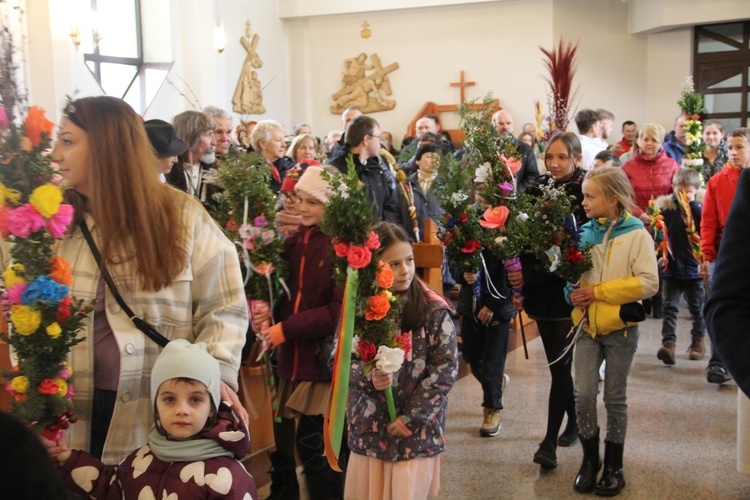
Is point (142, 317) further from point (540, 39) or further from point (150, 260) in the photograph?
point (540, 39)

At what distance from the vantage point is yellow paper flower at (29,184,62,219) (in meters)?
2.15

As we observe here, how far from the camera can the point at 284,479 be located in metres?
3.98

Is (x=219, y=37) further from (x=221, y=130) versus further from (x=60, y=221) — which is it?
(x=60, y=221)

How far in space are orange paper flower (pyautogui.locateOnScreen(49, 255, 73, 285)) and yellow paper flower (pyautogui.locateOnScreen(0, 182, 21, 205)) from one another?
0.59 ft

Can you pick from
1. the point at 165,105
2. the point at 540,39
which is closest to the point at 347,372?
the point at 165,105

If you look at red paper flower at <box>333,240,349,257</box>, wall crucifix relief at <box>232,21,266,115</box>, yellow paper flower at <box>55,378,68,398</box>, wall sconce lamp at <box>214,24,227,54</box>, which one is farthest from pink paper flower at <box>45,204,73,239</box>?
wall crucifix relief at <box>232,21,266,115</box>

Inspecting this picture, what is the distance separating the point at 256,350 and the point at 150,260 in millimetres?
2076

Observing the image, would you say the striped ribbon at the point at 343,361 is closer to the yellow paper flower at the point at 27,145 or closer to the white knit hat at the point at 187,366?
the white knit hat at the point at 187,366

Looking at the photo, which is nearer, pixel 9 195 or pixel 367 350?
pixel 9 195

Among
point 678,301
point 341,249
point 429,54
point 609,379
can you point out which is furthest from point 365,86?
point 341,249

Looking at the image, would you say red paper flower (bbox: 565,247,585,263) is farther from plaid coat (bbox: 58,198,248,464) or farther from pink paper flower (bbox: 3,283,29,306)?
pink paper flower (bbox: 3,283,29,306)

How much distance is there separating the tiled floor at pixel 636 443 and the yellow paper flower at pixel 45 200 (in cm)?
268

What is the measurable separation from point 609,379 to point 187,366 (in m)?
2.49

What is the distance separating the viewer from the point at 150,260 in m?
2.33
